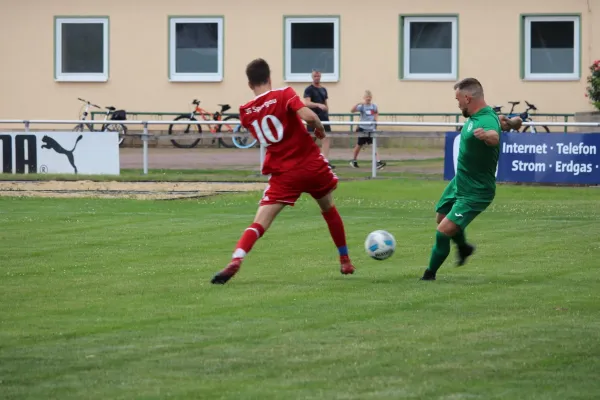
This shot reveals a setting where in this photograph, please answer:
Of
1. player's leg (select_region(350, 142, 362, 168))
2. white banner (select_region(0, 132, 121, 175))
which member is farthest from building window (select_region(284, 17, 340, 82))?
white banner (select_region(0, 132, 121, 175))

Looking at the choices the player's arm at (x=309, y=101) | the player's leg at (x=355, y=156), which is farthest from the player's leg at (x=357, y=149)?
the player's arm at (x=309, y=101)

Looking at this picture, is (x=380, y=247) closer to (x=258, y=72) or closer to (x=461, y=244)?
(x=461, y=244)

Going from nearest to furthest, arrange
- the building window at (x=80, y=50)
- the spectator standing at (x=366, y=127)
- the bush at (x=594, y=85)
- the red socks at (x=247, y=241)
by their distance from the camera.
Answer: the red socks at (x=247, y=241)
the spectator standing at (x=366, y=127)
the bush at (x=594, y=85)
the building window at (x=80, y=50)

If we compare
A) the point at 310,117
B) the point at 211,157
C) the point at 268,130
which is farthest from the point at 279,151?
the point at 211,157

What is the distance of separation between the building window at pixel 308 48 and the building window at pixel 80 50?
5154mm

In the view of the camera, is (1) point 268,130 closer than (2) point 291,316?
No

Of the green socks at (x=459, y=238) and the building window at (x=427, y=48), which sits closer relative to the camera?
the green socks at (x=459, y=238)

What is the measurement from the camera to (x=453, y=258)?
41.5 ft

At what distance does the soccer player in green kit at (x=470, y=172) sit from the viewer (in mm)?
10617

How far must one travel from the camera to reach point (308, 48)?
1415 inches

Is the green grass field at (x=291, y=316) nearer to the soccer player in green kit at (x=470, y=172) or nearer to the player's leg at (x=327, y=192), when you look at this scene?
the player's leg at (x=327, y=192)

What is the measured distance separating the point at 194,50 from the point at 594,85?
36.0 feet

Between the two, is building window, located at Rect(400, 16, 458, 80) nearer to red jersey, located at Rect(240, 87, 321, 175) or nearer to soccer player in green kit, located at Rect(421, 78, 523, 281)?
soccer player in green kit, located at Rect(421, 78, 523, 281)

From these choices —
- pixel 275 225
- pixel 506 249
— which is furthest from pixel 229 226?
pixel 506 249
